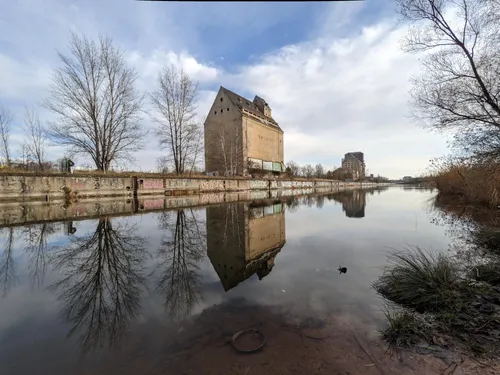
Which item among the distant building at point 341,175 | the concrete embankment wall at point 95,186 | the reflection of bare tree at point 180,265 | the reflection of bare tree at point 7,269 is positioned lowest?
the reflection of bare tree at point 180,265

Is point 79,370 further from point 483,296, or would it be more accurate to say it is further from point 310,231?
point 310,231

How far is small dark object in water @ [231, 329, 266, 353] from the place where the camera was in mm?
2647

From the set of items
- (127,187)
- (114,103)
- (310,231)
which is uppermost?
(114,103)

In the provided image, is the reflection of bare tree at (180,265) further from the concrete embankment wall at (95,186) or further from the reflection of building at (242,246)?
the concrete embankment wall at (95,186)

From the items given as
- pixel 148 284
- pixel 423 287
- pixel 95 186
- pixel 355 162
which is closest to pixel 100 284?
pixel 148 284

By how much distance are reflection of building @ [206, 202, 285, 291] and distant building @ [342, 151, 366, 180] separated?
412ft

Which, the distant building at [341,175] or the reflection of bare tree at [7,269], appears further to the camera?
the distant building at [341,175]

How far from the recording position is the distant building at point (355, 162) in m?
130

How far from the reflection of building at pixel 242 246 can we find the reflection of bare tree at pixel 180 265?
43 centimetres

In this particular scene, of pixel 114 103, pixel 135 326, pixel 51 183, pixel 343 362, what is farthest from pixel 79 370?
pixel 114 103

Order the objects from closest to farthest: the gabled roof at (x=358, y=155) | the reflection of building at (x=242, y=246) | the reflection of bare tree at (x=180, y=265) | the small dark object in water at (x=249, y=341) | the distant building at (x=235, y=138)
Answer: the small dark object in water at (x=249, y=341) < the reflection of bare tree at (x=180, y=265) < the reflection of building at (x=242, y=246) < the distant building at (x=235, y=138) < the gabled roof at (x=358, y=155)

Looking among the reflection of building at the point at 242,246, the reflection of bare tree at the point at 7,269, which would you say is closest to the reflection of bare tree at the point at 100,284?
the reflection of bare tree at the point at 7,269

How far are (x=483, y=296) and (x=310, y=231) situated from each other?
19.8ft

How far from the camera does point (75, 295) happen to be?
4016mm
